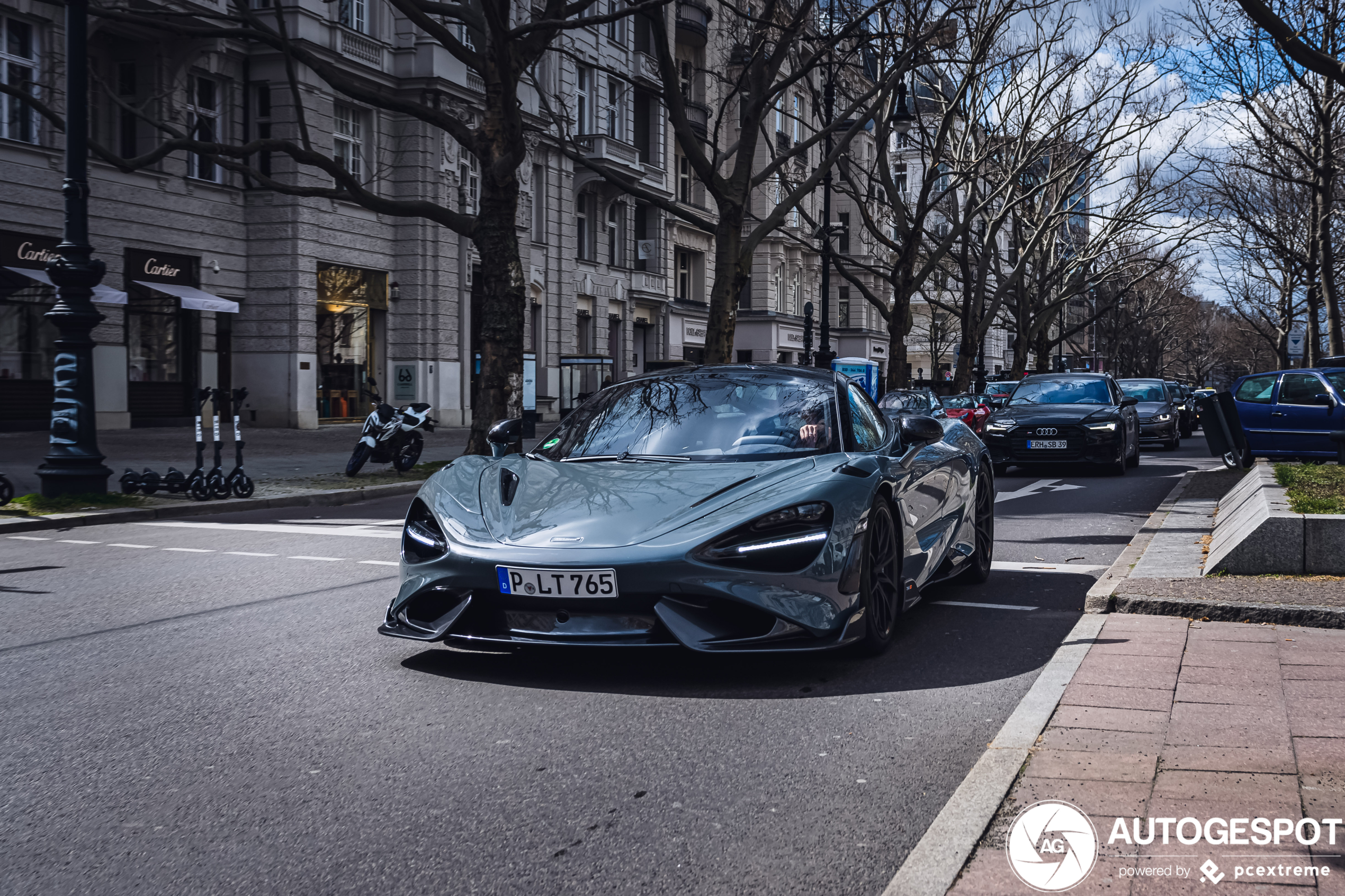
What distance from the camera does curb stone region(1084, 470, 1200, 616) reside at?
663cm

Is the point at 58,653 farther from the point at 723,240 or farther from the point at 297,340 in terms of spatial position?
the point at 297,340

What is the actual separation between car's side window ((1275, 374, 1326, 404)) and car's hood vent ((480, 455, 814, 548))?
1470 cm

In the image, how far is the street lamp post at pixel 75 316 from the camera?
13258 mm

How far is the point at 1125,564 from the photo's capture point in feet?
26.8

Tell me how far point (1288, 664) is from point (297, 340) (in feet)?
83.1

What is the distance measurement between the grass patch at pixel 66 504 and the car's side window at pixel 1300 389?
1487cm

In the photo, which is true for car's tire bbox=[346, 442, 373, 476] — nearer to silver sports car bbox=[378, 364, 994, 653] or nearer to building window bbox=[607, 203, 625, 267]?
silver sports car bbox=[378, 364, 994, 653]

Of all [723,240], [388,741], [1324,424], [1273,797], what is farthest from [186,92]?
[1273,797]

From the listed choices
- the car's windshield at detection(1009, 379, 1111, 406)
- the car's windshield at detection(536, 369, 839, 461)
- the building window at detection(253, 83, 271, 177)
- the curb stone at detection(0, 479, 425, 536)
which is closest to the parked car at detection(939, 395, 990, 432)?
the car's windshield at detection(1009, 379, 1111, 406)

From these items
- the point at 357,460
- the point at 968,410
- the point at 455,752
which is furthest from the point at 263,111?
the point at 455,752

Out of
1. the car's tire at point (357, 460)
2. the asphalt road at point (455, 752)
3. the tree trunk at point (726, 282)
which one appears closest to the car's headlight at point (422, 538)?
the asphalt road at point (455, 752)

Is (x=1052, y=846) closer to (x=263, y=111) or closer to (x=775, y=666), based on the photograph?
(x=775, y=666)

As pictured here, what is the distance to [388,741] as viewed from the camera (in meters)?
4.38

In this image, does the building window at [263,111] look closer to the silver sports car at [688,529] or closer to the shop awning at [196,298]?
the shop awning at [196,298]
